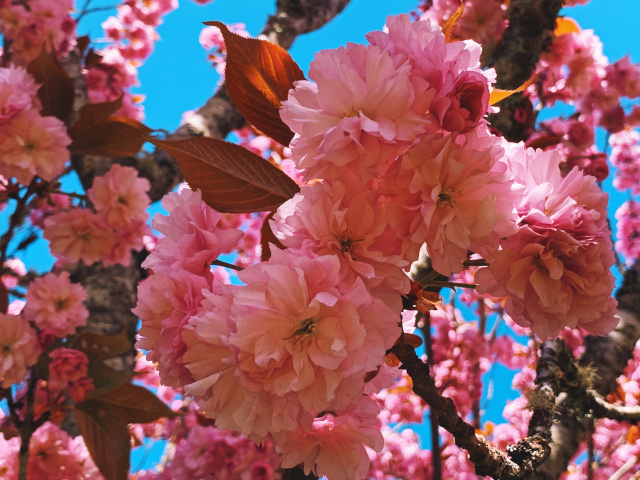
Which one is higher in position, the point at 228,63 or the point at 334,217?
the point at 228,63

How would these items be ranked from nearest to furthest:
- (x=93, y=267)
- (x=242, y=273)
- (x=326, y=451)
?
(x=242, y=273), (x=326, y=451), (x=93, y=267)

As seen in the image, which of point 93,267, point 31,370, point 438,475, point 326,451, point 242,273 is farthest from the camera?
point 93,267

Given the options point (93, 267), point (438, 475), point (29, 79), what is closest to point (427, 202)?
point (438, 475)

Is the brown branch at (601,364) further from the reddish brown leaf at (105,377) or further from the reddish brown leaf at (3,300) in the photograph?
the reddish brown leaf at (3,300)

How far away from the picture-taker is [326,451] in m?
0.59

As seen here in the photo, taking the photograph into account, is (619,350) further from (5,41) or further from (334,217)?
(5,41)

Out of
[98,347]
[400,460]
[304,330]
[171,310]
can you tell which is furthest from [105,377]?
[400,460]

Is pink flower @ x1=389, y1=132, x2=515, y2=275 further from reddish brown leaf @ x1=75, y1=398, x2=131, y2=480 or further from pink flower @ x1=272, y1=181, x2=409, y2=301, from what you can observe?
reddish brown leaf @ x1=75, y1=398, x2=131, y2=480

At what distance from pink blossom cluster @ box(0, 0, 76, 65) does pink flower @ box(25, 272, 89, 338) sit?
1.27 m

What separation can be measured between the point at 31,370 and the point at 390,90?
1.47m

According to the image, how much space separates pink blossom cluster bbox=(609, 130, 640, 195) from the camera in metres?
4.69

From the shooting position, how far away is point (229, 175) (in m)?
0.63

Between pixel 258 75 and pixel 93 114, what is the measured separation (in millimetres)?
1168

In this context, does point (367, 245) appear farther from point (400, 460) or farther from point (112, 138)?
point (400, 460)
